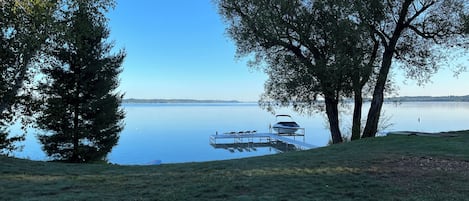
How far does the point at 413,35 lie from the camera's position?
474 inches

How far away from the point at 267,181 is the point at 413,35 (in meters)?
10.4

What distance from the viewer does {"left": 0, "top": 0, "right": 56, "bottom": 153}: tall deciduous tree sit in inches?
313

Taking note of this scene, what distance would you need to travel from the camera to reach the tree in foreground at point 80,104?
497 inches

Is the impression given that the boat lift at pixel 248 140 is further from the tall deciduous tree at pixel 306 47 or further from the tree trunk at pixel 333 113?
the tall deciduous tree at pixel 306 47

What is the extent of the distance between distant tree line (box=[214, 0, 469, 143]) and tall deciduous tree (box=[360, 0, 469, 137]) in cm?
3

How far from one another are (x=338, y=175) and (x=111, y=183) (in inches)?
139

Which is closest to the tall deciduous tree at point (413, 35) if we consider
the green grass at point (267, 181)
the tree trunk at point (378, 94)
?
the tree trunk at point (378, 94)

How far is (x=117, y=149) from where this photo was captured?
18.4 m

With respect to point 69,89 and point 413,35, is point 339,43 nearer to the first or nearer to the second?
point 413,35

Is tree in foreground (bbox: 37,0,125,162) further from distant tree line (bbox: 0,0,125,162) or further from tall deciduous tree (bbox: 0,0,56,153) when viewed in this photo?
tall deciduous tree (bbox: 0,0,56,153)

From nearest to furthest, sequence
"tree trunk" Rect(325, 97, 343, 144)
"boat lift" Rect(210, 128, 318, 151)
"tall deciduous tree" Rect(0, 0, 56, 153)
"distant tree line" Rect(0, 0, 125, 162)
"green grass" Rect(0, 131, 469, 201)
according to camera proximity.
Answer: "green grass" Rect(0, 131, 469, 201)
"tall deciduous tree" Rect(0, 0, 56, 153)
"distant tree line" Rect(0, 0, 125, 162)
"tree trunk" Rect(325, 97, 343, 144)
"boat lift" Rect(210, 128, 318, 151)

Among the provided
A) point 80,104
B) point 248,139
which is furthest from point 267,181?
point 248,139

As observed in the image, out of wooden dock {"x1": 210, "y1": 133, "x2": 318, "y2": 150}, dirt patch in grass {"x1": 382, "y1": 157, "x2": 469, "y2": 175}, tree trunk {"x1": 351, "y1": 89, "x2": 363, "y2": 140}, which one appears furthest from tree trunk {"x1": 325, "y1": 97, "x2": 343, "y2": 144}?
wooden dock {"x1": 210, "y1": 133, "x2": 318, "y2": 150}

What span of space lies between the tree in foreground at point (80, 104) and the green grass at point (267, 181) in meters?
6.18
